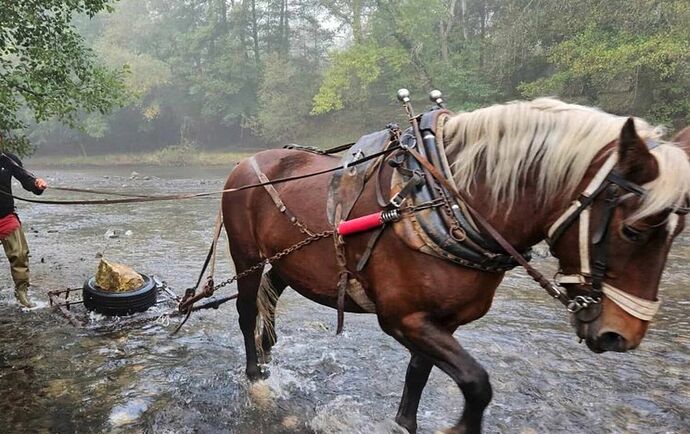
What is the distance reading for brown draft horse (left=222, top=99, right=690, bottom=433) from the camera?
194 cm

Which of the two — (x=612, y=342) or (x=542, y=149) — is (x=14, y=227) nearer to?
(x=542, y=149)

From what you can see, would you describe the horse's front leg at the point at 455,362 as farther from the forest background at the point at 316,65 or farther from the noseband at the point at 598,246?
the forest background at the point at 316,65

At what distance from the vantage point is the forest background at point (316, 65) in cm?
1494

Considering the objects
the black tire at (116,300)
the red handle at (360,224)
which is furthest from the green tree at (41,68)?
the red handle at (360,224)

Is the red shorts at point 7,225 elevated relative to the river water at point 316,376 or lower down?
elevated

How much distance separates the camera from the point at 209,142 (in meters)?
41.9

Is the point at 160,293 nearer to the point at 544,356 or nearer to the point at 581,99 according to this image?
the point at 544,356

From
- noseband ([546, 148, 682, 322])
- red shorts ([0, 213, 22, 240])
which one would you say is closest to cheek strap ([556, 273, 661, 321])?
noseband ([546, 148, 682, 322])

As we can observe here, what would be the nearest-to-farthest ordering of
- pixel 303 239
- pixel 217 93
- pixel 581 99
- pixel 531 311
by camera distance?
pixel 303 239 → pixel 531 311 → pixel 581 99 → pixel 217 93

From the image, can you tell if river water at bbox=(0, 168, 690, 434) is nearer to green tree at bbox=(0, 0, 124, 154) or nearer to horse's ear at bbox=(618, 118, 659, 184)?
horse's ear at bbox=(618, 118, 659, 184)

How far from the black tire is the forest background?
2.23 metres

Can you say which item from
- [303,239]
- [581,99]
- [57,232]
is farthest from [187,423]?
[581,99]

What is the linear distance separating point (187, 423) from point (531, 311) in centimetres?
416

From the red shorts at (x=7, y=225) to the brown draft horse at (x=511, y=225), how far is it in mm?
4445
